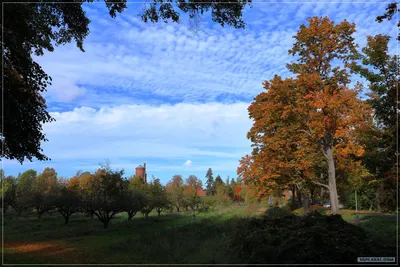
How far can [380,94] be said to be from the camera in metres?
10.6

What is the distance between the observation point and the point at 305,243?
812 cm

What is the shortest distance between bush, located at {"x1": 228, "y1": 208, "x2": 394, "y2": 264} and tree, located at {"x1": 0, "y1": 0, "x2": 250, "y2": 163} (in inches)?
238

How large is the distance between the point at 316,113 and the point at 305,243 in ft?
45.9

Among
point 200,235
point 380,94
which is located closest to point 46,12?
point 380,94

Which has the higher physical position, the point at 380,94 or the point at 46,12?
the point at 46,12

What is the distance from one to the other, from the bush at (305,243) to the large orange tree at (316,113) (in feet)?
37.4

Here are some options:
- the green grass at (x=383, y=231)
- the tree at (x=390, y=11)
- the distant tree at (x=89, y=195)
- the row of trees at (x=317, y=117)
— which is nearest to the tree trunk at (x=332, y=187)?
the row of trees at (x=317, y=117)


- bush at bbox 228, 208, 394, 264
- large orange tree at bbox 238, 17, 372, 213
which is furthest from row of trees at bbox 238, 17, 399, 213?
bush at bbox 228, 208, 394, 264

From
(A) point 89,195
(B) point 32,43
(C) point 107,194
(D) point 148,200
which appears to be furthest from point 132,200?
(B) point 32,43

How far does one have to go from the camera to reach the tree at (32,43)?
791cm

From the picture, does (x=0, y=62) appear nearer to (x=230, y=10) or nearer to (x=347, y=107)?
(x=230, y=10)

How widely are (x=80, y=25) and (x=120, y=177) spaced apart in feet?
81.6

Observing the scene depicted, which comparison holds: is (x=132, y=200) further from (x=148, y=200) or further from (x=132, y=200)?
(x=148, y=200)

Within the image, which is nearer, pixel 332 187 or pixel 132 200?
pixel 332 187
